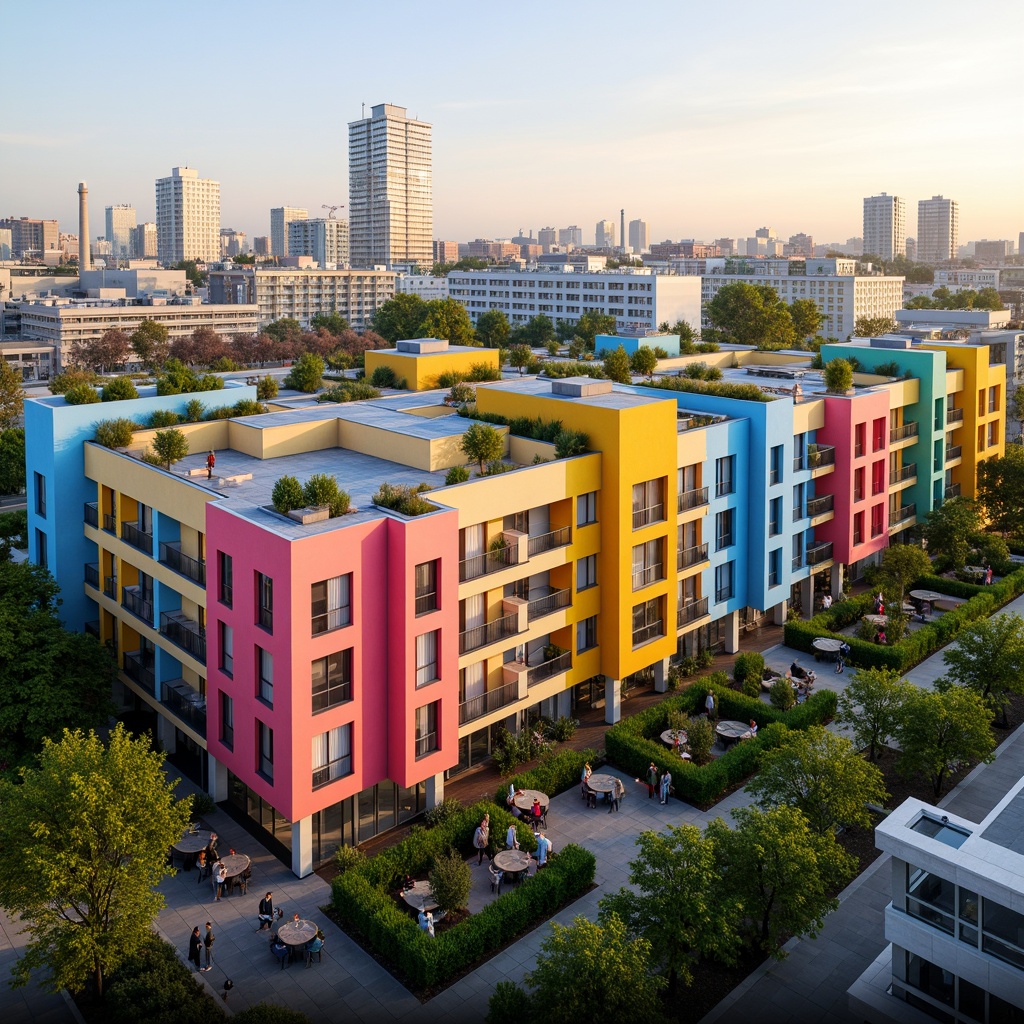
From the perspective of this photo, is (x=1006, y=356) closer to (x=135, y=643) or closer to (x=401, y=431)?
(x=401, y=431)

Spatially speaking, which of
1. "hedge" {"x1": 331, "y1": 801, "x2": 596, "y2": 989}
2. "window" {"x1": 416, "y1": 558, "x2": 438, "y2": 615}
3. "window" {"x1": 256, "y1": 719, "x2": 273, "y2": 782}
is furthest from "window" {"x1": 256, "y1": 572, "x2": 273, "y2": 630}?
"hedge" {"x1": 331, "y1": 801, "x2": 596, "y2": 989}

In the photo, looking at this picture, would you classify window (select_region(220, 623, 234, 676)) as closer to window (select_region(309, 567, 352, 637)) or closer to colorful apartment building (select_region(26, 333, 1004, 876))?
colorful apartment building (select_region(26, 333, 1004, 876))

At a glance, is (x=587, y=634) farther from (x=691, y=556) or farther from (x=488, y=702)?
(x=691, y=556)

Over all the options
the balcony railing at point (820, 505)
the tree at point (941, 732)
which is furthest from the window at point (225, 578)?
the balcony railing at point (820, 505)

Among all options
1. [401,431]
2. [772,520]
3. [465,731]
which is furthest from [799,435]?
[465,731]

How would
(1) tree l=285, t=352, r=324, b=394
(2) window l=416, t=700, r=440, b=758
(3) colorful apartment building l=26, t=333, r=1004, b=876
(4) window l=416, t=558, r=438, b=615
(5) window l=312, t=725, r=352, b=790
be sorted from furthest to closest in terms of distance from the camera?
(1) tree l=285, t=352, r=324, b=394
(2) window l=416, t=700, r=440, b=758
(4) window l=416, t=558, r=438, b=615
(3) colorful apartment building l=26, t=333, r=1004, b=876
(5) window l=312, t=725, r=352, b=790

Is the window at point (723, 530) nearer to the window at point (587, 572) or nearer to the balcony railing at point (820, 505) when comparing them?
the balcony railing at point (820, 505)
